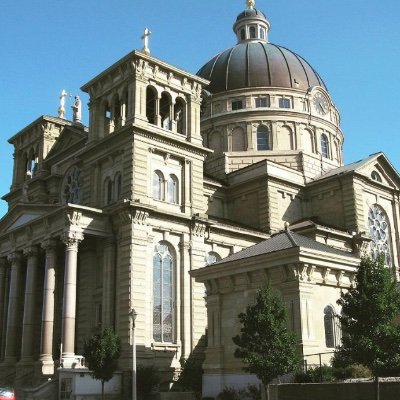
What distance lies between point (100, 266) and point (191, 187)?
8.21 meters

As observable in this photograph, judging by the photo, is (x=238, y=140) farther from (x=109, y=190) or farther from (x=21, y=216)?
(x=21, y=216)

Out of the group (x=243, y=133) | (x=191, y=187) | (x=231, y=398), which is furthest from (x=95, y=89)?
(x=231, y=398)

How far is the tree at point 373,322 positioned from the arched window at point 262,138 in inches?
1432

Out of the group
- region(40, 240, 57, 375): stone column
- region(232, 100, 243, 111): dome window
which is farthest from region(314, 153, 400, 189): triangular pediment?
region(40, 240, 57, 375): stone column

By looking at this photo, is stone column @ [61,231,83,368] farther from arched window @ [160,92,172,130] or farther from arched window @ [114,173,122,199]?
arched window @ [160,92,172,130]

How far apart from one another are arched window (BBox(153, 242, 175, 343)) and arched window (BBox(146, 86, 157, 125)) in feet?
31.0

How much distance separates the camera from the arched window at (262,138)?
57.6 meters

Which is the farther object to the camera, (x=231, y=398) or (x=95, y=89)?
(x=95, y=89)

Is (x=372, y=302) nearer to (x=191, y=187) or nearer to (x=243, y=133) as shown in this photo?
(x=191, y=187)

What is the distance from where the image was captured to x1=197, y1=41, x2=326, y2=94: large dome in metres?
60.0

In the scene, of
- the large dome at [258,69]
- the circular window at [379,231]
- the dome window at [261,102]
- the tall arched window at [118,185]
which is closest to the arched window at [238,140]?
the dome window at [261,102]

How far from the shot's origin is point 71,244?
36.9 metres

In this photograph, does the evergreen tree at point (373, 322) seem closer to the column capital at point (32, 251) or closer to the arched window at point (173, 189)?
the arched window at point (173, 189)

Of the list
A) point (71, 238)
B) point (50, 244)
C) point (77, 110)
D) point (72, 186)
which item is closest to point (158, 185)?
point (71, 238)
